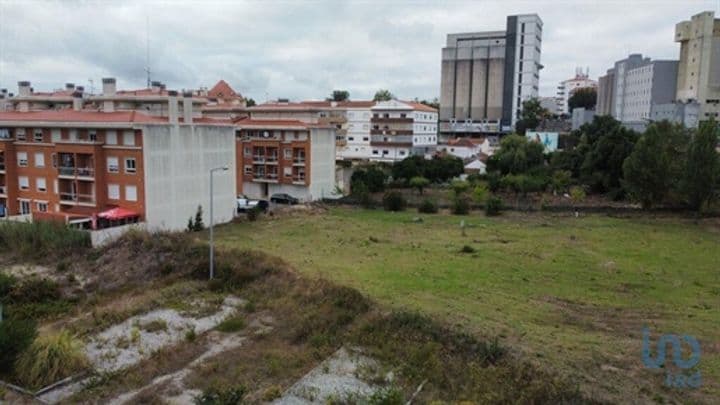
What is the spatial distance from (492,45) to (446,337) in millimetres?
122634

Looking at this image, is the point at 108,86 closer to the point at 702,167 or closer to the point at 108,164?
the point at 108,164

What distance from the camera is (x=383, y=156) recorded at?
89.8 m

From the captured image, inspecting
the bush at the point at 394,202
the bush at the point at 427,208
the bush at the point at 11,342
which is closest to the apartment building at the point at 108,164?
the bush at the point at 394,202

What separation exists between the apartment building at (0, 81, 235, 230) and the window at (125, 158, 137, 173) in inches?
2.8

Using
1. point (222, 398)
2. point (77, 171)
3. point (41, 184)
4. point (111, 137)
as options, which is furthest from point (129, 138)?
point (222, 398)

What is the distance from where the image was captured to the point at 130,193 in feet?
131

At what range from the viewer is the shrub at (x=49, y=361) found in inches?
640

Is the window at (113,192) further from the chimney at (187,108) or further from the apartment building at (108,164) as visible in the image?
the chimney at (187,108)

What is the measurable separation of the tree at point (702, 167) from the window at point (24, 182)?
5608cm

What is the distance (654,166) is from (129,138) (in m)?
45.7

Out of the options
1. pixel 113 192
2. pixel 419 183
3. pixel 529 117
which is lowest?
pixel 419 183

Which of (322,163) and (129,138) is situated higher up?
(129,138)

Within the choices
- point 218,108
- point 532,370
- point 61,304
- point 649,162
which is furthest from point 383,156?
point 532,370

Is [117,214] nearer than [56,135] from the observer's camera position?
Yes
